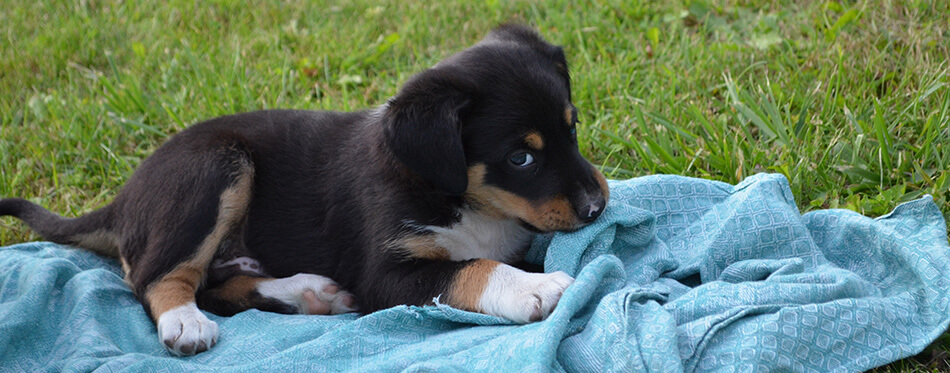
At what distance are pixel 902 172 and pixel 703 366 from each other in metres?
1.80

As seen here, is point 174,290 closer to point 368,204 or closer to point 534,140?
point 368,204

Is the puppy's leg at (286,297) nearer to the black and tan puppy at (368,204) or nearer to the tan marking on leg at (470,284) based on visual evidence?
the black and tan puppy at (368,204)

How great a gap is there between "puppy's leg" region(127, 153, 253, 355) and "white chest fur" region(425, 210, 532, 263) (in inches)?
34.7

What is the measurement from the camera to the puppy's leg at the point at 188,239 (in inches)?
133

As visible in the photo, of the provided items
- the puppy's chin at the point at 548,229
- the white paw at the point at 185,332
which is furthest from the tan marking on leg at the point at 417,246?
the white paw at the point at 185,332

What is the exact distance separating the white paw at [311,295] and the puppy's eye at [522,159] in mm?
905

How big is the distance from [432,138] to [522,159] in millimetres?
357

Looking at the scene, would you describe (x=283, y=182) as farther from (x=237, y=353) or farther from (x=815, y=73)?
(x=815, y=73)

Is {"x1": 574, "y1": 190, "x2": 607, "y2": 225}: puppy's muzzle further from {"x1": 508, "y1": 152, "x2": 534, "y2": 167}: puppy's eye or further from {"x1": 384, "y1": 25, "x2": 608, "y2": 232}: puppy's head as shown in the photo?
{"x1": 508, "y1": 152, "x2": 534, "y2": 167}: puppy's eye

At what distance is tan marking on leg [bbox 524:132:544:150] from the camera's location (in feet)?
10.1

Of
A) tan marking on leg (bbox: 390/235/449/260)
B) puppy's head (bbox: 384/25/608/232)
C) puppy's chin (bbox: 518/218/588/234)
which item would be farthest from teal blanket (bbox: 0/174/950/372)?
tan marking on leg (bbox: 390/235/449/260)

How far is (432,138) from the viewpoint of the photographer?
2982 millimetres

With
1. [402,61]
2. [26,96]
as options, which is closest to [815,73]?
[402,61]

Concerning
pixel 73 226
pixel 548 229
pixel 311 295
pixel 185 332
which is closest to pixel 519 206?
pixel 548 229
